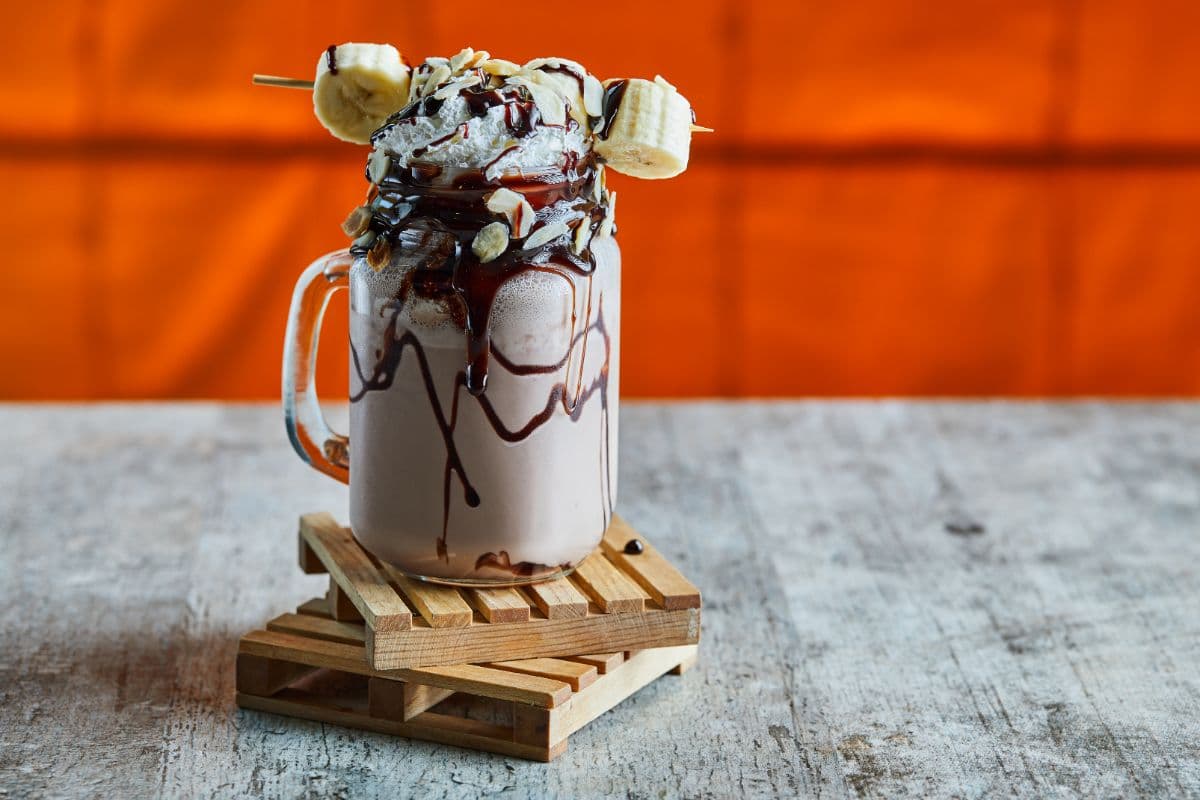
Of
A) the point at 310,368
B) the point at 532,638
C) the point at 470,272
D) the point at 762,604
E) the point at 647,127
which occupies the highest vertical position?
the point at 647,127

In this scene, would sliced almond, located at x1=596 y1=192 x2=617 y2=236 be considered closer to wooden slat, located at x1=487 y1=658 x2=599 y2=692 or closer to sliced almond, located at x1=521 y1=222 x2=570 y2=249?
sliced almond, located at x1=521 y1=222 x2=570 y2=249

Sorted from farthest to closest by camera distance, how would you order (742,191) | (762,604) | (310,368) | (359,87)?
(742,191) < (762,604) < (310,368) < (359,87)

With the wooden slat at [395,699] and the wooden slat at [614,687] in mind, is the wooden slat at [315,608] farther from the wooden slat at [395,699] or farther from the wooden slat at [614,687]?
the wooden slat at [614,687]

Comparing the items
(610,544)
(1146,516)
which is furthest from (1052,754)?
(1146,516)


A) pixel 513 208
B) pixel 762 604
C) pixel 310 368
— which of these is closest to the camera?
pixel 513 208

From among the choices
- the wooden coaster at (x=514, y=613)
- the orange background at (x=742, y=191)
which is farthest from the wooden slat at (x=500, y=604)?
the orange background at (x=742, y=191)

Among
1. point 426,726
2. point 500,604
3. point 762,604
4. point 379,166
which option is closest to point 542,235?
point 379,166

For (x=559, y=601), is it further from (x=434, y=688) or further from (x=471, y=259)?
(x=471, y=259)

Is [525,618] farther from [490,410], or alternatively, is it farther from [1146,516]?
[1146,516]
